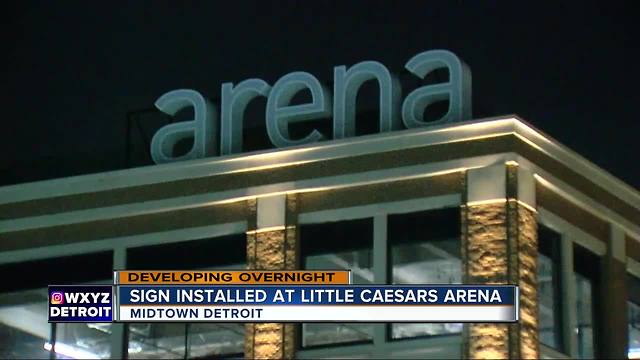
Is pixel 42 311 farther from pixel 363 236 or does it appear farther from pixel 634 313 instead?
pixel 634 313

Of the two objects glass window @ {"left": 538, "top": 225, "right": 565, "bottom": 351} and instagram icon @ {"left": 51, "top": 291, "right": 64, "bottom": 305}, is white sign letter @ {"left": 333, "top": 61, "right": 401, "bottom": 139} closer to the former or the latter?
glass window @ {"left": 538, "top": 225, "right": 565, "bottom": 351}

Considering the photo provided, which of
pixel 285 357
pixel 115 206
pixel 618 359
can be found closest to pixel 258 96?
pixel 115 206

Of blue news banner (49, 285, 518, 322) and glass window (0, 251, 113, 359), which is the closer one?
blue news banner (49, 285, 518, 322)

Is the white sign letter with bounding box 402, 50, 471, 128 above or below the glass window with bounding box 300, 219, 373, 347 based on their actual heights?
above

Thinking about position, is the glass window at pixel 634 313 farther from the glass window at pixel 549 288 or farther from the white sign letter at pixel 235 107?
the white sign letter at pixel 235 107

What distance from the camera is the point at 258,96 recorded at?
33.5 m

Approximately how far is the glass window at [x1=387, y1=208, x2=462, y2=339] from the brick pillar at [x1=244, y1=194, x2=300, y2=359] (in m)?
2.05

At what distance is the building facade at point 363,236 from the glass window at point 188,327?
0.11 ft

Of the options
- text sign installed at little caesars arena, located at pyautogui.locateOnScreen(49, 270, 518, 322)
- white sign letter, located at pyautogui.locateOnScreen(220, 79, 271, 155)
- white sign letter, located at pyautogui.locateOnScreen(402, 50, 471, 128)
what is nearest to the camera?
text sign installed at little caesars arena, located at pyautogui.locateOnScreen(49, 270, 518, 322)

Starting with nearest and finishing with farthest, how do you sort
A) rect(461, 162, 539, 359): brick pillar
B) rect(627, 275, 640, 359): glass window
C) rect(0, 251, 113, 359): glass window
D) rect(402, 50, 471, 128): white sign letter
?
rect(461, 162, 539, 359): brick pillar → rect(402, 50, 471, 128): white sign letter → rect(0, 251, 113, 359): glass window → rect(627, 275, 640, 359): glass window

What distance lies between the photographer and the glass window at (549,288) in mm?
30422

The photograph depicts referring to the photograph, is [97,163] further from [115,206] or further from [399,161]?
[399,161]

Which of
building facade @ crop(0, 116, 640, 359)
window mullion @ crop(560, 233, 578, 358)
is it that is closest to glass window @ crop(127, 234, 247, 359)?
building facade @ crop(0, 116, 640, 359)

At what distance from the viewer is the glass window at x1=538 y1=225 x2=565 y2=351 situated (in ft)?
Result: 99.8
